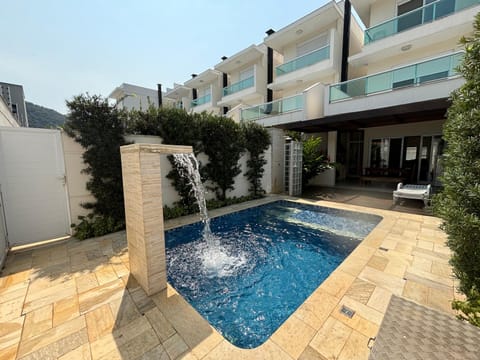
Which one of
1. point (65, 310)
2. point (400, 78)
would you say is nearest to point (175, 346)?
point (65, 310)

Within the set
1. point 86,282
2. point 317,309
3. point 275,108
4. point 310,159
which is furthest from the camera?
point 275,108

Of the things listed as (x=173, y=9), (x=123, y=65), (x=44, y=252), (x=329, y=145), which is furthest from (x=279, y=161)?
(x=123, y=65)

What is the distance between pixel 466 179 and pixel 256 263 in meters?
3.17

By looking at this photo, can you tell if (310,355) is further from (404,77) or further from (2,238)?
(404,77)

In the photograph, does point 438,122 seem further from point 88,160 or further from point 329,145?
point 88,160

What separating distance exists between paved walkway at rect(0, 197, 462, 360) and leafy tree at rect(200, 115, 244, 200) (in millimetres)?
4262

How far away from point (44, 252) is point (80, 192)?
1.46 metres

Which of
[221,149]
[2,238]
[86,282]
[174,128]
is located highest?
[174,128]

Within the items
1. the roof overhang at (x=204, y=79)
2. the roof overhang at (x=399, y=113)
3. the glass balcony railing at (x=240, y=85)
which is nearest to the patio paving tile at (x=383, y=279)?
the roof overhang at (x=399, y=113)

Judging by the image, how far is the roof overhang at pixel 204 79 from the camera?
18.5 m

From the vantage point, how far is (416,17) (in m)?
8.73

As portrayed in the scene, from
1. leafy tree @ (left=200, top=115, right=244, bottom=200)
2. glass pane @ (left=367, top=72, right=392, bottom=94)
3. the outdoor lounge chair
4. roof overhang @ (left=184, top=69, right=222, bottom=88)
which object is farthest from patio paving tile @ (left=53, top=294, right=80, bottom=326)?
Answer: roof overhang @ (left=184, top=69, right=222, bottom=88)

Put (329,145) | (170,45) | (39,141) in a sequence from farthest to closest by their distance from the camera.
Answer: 1. (329,145)
2. (170,45)
3. (39,141)

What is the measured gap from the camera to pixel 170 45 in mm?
9297
